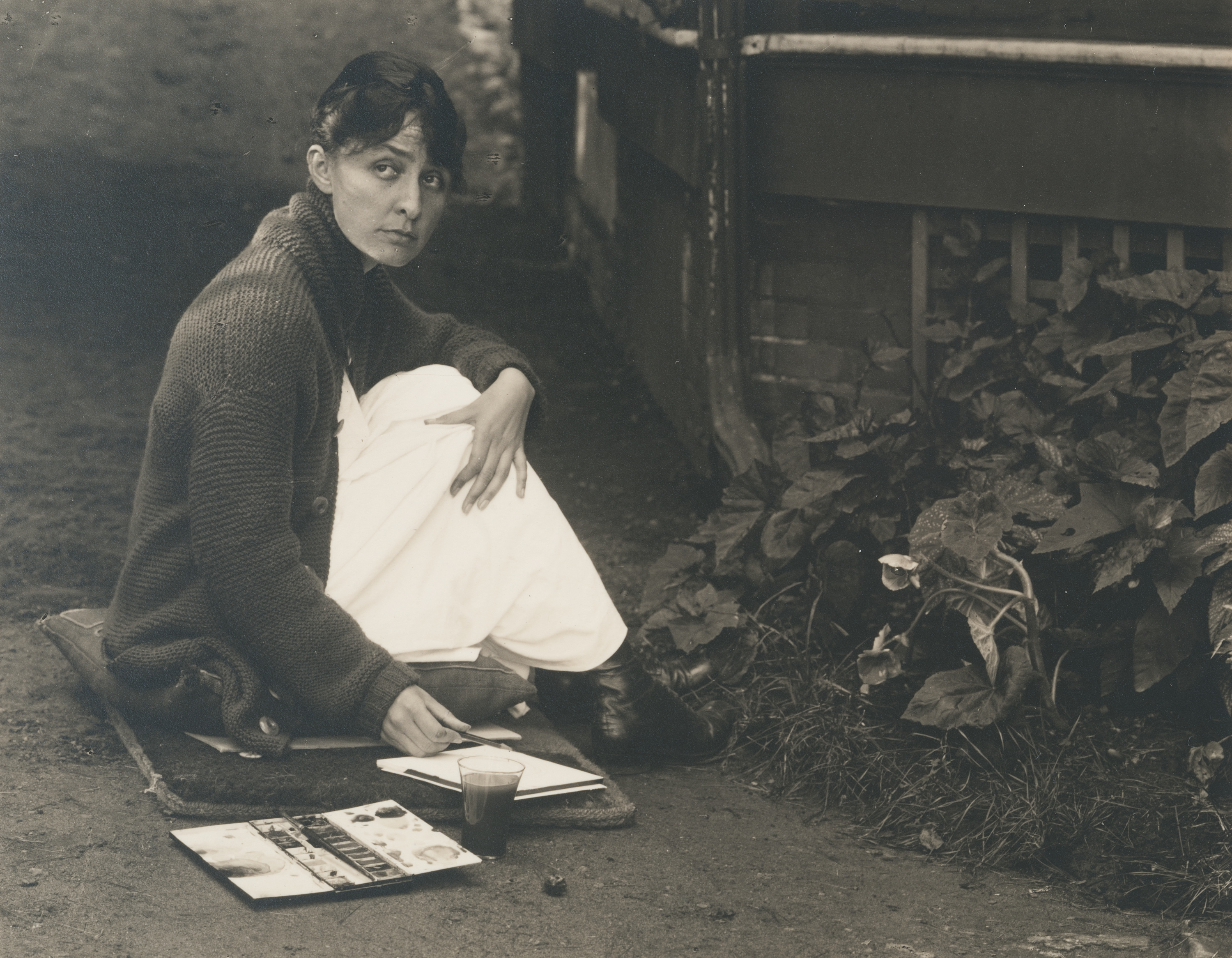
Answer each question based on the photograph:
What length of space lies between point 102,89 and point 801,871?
3604 mm

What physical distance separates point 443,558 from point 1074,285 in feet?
5.35

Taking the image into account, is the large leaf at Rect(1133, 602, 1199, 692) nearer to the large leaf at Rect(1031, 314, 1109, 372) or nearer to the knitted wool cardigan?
the large leaf at Rect(1031, 314, 1109, 372)

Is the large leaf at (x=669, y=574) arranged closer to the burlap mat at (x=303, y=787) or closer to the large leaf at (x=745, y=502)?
the large leaf at (x=745, y=502)

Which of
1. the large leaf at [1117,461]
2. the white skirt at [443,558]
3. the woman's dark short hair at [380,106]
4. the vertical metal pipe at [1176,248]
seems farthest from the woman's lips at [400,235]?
the vertical metal pipe at [1176,248]

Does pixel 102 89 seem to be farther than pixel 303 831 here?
Yes

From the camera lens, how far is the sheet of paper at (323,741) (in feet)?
8.84

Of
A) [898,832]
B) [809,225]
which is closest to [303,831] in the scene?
Answer: [898,832]

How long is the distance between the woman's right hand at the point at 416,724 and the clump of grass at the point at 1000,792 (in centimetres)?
76

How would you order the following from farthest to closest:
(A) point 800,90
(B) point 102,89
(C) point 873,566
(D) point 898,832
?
(B) point 102,89, (A) point 800,90, (C) point 873,566, (D) point 898,832

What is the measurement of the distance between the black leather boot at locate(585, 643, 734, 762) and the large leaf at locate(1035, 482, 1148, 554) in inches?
33.3

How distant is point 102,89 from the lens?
464 cm

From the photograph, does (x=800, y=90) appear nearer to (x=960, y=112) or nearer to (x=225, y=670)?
(x=960, y=112)

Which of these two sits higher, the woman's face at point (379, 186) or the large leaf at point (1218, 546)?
the woman's face at point (379, 186)

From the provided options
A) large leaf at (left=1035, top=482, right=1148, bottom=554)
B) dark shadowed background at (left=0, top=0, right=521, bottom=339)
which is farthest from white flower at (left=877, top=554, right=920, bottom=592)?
dark shadowed background at (left=0, top=0, right=521, bottom=339)
